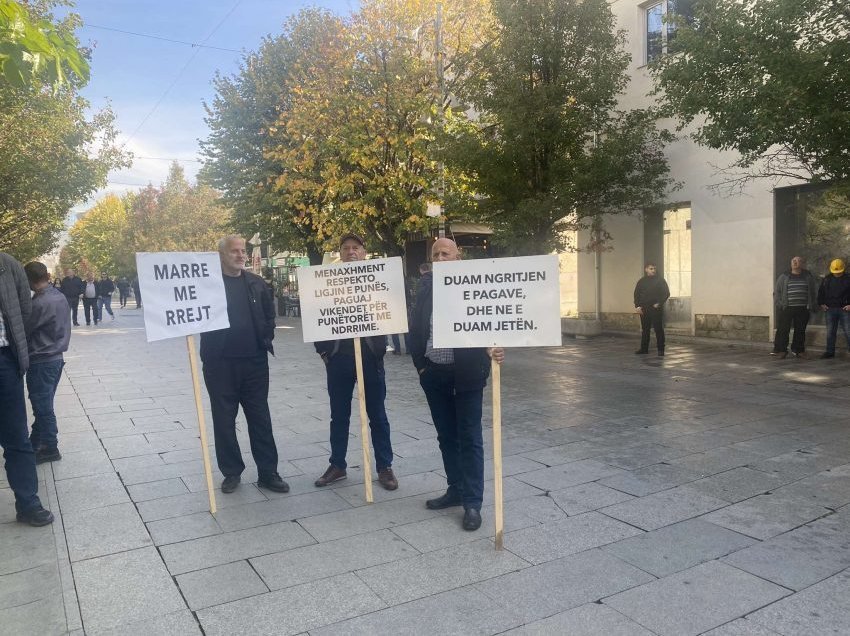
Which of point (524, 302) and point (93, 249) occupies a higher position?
point (93, 249)

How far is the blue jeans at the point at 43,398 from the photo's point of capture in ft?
19.5

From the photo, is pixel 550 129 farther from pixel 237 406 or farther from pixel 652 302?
pixel 237 406

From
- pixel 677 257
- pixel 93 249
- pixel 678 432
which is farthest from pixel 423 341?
pixel 93 249

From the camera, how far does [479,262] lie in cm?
406

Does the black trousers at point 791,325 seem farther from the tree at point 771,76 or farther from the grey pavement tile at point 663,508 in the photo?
the grey pavement tile at point 663,508

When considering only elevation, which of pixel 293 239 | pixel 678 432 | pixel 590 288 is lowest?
pixel 678 432

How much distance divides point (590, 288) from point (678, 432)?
1140cm

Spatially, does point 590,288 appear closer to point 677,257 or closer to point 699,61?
point 677,257

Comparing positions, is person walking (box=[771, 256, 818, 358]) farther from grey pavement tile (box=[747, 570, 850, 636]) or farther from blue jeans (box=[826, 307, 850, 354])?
grey pavement tile (box=[747, 570, 850, 636])

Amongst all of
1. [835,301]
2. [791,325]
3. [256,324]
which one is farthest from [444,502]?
[791,325]

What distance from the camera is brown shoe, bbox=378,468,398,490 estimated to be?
16.8 ft

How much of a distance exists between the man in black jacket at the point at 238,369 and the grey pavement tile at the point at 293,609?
169cm

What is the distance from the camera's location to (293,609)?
329cm

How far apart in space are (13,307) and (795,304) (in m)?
12.0
